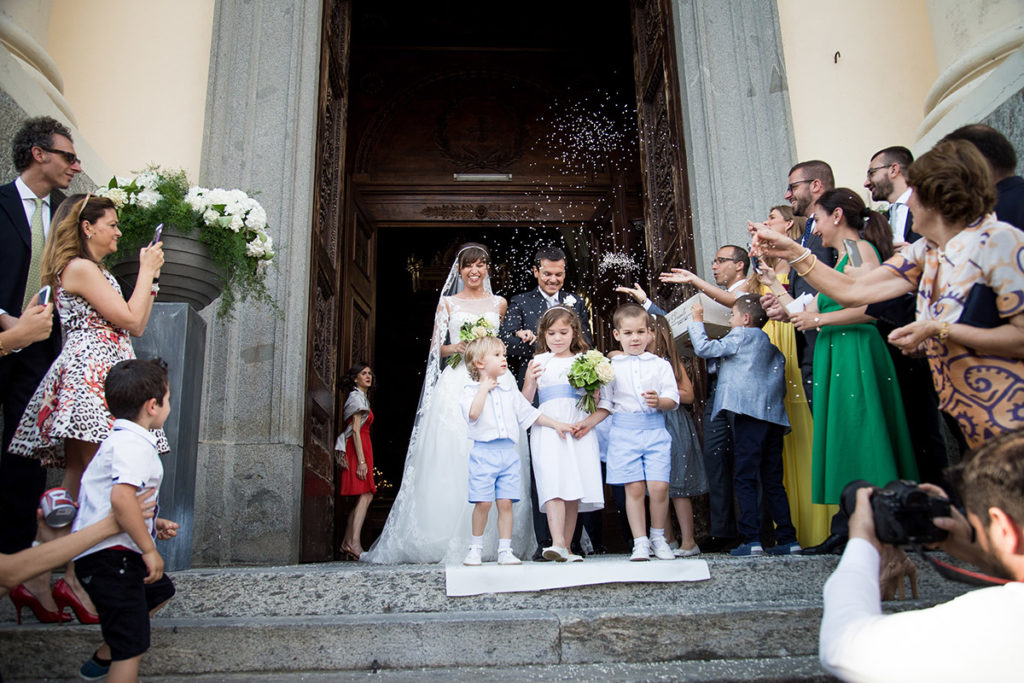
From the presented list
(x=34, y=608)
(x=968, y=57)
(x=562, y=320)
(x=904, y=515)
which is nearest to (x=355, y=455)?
(x=562, y=320)

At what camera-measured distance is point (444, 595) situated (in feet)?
11.6

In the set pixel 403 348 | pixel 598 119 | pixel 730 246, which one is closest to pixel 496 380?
pixel 730 246

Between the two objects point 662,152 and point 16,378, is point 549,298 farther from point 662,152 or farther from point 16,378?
point 16,378

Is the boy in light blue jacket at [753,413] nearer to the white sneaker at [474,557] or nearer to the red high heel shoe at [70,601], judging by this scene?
the white sneaker at [474,557]

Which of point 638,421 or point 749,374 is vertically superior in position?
point 749,374

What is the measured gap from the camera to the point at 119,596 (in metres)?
2.66

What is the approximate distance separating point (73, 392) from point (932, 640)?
330 cm

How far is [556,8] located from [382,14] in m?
2.07

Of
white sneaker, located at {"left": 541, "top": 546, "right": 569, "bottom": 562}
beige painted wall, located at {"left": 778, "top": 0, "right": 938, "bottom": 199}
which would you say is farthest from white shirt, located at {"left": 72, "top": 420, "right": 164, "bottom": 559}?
beige painted wall, located at {"left": 778, "top": 0, "right": 938, "bottom": 199}

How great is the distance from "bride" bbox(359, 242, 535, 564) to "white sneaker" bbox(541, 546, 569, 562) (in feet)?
3.05

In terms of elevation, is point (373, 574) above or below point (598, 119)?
below

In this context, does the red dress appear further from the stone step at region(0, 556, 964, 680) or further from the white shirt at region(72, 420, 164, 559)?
the white shirt at region(72, 420, 164, 559)

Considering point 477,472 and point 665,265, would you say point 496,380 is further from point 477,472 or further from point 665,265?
point 665,265

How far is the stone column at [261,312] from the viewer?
545cm
